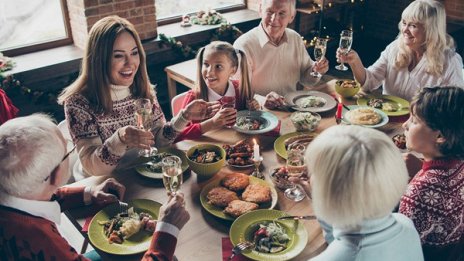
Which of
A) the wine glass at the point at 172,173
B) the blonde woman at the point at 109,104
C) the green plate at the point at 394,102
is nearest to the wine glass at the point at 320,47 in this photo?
the green plate at the point at 394,102

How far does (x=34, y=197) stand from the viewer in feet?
4.60

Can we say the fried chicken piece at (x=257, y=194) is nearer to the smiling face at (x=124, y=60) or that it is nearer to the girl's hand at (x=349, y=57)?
the smiling face at (x=124, y=60)

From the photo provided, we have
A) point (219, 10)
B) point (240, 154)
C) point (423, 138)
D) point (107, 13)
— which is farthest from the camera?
point (219, 10)

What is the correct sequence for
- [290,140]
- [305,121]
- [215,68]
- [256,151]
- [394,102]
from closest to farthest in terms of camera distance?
[256,151] → [290,140] → [305,121] → [215,68] → [394,102]

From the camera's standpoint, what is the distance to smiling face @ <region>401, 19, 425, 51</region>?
2.60 meters

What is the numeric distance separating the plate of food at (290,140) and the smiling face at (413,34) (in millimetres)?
958

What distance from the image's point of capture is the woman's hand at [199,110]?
2.21 m

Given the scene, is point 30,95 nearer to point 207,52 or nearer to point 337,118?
point 207,52

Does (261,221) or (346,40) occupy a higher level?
(346,40)

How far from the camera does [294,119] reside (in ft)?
7.45

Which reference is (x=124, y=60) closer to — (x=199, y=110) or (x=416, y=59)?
(x=199, y=110)

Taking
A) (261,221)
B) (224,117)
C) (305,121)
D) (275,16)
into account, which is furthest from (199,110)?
(275,16)

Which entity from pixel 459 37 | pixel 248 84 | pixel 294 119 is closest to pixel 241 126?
pixel 294 119

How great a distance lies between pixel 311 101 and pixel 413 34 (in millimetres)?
738
